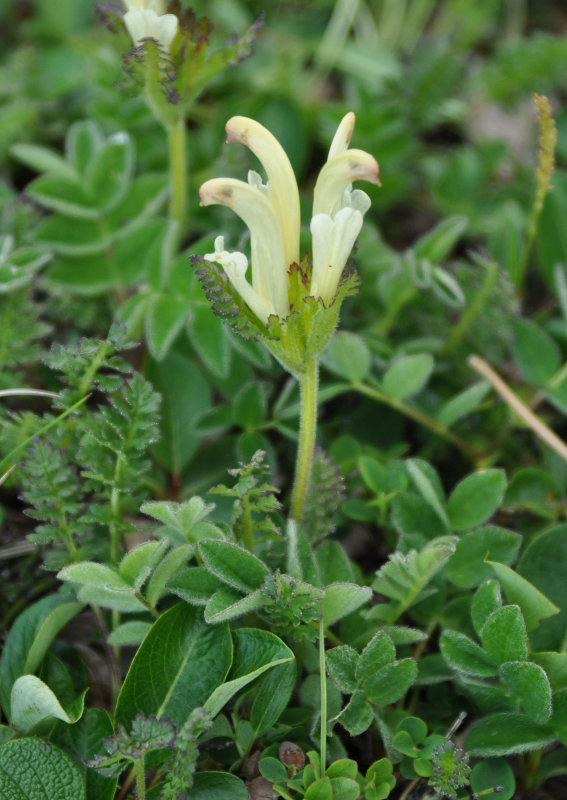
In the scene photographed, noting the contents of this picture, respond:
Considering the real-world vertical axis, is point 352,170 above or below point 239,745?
above

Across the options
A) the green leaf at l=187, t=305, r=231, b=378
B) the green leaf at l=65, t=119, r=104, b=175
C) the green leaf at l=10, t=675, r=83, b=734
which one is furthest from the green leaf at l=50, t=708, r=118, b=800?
the green leaf at l=65, t=119, r=104, b=175

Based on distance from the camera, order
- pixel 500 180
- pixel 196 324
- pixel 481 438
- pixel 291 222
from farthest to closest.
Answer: pixel 500 180
pixel 481 438
pixel 196 324
pixel 291 222

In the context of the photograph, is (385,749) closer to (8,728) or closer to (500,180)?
(8,728)

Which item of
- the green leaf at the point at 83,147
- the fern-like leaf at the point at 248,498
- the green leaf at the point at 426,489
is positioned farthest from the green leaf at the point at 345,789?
the green leaf at the point at 83,147

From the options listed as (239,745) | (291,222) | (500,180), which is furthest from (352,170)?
(500,180)

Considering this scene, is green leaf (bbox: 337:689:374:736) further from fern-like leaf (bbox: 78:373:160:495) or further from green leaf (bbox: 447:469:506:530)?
fern-like leaf (bbox: 78:373:160:495)

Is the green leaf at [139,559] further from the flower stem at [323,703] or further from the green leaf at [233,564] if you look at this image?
the flower stem at [323,703]
